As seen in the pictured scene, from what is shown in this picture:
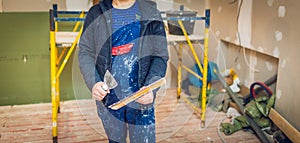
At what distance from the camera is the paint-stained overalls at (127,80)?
133cm

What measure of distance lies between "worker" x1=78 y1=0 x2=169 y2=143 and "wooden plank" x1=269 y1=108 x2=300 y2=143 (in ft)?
3.60

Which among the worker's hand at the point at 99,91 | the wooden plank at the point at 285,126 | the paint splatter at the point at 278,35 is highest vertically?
the paint splatter at the point at 278,35

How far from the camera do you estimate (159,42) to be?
4.40 ft

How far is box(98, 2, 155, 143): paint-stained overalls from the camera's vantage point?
4.37 ft

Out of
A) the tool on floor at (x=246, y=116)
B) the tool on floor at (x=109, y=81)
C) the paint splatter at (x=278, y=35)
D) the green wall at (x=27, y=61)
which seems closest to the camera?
the tool on floor at (x=109, y=81)

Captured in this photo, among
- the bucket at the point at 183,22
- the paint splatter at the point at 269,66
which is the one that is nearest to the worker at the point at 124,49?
the bucket at the point at 183,22

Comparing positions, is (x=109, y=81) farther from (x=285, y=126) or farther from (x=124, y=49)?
(x=285, y=126)

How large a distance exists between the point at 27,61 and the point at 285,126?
2007mm

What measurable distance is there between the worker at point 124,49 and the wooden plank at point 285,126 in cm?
110

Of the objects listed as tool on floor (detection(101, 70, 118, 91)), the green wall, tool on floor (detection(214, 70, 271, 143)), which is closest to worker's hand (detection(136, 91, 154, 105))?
tool on floor (detection(101, 70, 118, 91))

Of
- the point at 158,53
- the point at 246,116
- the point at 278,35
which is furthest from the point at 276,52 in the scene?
the point at 158,53

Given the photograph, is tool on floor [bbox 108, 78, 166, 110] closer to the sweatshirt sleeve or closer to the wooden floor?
the sweatshirt sleeve

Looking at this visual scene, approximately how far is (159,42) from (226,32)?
6.24 ft

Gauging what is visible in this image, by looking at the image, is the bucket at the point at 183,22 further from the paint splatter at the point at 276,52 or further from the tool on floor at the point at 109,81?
the tool on floor at the point at 109,81
